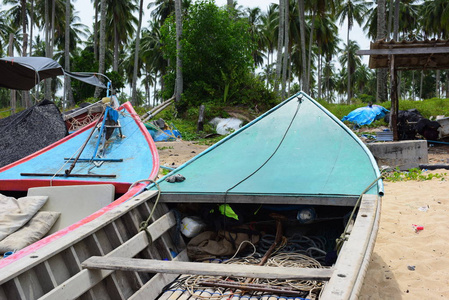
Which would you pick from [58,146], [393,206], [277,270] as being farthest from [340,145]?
[58,146]

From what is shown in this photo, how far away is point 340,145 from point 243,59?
1225cm

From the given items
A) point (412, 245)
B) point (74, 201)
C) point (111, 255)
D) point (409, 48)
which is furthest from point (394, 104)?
point (111, 255)

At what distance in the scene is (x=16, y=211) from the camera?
12.4ft

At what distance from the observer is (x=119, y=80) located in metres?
23.5

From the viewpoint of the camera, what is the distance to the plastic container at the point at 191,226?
3490 mm

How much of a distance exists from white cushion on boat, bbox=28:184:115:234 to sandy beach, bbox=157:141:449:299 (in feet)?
8.86

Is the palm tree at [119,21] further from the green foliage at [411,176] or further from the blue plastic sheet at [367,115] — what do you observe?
the green foliage at [411,176]

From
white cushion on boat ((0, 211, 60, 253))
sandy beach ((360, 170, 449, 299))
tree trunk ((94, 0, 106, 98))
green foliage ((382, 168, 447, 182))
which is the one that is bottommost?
sandy beach ((360, 170, 449, 299))

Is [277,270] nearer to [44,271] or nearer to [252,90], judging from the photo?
[44,271]

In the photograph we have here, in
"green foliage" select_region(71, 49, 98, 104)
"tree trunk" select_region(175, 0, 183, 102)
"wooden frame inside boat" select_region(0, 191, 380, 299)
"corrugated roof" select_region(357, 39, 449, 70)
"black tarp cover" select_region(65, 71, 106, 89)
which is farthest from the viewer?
"green foliage" select_region(71, 49, 98, 104)

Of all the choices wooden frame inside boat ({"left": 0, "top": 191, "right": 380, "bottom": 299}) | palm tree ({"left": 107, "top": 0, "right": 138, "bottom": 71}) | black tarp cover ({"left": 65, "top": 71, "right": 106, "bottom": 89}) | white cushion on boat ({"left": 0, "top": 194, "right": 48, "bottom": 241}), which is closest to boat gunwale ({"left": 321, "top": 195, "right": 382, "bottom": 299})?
wooden frame inside boat ({"left": 0, "top": 191, "right": 380, "bottom": 299})

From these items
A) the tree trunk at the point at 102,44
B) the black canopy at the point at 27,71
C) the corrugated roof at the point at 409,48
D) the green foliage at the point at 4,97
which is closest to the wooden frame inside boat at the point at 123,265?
the black canopy at the point at 27,71

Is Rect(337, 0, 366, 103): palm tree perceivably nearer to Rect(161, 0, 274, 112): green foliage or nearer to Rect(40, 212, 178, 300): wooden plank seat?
Rect(161, 0, 274, 112): green foliage

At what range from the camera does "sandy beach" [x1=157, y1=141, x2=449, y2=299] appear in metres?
3.39
